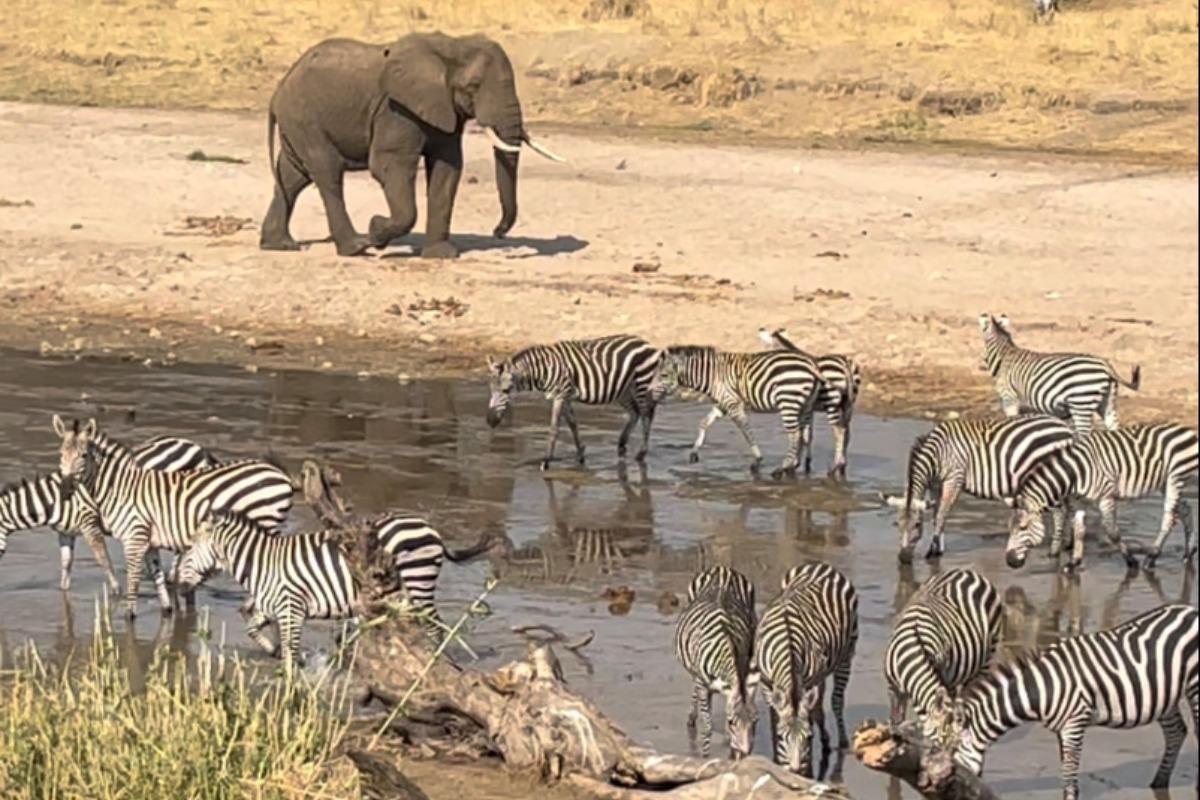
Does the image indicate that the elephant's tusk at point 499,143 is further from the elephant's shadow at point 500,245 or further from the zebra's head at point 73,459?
the zebra's head at point 73,459

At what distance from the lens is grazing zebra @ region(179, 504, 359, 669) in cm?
1111

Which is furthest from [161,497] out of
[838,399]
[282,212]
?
[282,212]

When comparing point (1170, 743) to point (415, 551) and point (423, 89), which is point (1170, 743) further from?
point (423, 89)

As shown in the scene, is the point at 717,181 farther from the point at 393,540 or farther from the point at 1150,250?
the point at 393,540

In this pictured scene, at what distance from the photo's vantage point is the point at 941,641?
1036 cm

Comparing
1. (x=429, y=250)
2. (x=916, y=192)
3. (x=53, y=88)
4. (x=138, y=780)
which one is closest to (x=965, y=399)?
(x=429, y=250)

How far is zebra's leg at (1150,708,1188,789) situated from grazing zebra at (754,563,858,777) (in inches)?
49.3

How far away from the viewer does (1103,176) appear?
26531 mm

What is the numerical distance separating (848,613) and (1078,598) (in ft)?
9.37

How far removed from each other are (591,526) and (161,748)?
6.62m

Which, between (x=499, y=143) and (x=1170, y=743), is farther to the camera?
(x=499, y=143)

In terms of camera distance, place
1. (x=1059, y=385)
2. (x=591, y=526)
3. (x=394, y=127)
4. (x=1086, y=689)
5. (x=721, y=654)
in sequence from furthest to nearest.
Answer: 1. (x=394, y=127)
2. (x=1059, y=385)
3. (x=591, y=526)
4. (x=721, y=654)
5. (x=1086, y=689)

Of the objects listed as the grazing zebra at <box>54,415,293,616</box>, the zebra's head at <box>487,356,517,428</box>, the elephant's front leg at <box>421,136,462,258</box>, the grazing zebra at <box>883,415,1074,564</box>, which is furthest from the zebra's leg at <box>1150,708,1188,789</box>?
the elephant's front leg at <box>421,136,462,258</box>

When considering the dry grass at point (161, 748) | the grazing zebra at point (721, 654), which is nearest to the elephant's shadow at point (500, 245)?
the grazing zebra at point (721, 654)
